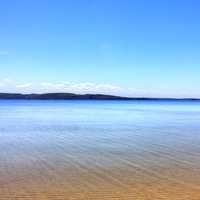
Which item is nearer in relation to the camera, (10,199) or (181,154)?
(10,199)

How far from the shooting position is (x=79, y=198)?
693cm

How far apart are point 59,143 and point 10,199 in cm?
824

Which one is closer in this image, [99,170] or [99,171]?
[99,171]

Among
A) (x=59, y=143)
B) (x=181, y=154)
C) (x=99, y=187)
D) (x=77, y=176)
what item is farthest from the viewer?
(x=59, y=143)

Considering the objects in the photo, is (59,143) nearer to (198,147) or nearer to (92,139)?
(92,139)

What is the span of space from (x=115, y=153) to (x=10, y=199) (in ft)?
19.4

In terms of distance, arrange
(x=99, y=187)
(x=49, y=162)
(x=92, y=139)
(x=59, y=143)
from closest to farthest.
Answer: (x=99, y=187) < (x=49, y=162) < (x=59, y=143) < (x=92, y=139)

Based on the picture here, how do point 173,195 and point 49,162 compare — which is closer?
point 173,195

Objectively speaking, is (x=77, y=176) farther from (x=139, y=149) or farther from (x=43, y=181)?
(x=139, y=149)

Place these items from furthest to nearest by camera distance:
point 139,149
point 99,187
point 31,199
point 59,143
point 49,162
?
point 59,143 → point 139,149 → point 49,162 → point 99,187 → point 31,199

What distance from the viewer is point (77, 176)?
8.73 meters

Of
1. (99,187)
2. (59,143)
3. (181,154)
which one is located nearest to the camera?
(99,187)

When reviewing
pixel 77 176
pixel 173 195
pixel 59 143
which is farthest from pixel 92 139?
pixel 173 195

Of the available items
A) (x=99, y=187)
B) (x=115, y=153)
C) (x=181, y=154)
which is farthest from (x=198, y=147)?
(x=99, y=187)
